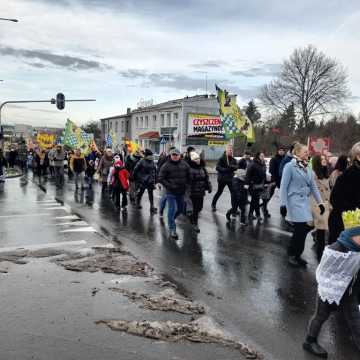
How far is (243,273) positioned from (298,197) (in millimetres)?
1357

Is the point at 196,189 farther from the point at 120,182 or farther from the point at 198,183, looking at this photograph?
the point at 120,182

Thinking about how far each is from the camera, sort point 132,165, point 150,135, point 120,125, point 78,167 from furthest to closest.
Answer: point 120,125 → point 150,135 → point 78,167 → point 132,165

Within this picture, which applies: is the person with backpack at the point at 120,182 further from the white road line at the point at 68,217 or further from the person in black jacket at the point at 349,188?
the person in black jacket at the point at 349,188

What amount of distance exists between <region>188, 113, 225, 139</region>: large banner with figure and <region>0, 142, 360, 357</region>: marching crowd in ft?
117

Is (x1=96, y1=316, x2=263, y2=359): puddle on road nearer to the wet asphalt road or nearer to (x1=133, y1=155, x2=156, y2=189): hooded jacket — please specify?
the wet asphalt road

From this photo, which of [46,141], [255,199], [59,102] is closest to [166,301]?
[255,199]

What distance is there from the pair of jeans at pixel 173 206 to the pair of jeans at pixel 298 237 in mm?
2627

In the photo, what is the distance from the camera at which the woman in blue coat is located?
6665 mm

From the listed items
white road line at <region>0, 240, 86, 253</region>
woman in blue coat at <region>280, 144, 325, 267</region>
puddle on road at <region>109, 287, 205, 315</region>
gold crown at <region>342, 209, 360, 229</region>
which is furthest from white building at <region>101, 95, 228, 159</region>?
gold crown at <region>342, 209, 360, 229</region>

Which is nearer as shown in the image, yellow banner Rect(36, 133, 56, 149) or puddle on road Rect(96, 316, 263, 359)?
puddle on road Rect(96, 316, 263, 359)

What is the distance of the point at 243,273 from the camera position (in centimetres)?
635

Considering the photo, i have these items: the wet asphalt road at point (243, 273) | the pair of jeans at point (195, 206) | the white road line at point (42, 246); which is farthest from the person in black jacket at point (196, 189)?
the white road line at point (42, 246)

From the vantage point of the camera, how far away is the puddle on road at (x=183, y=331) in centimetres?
409

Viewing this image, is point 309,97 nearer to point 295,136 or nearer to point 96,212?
point 295,136
